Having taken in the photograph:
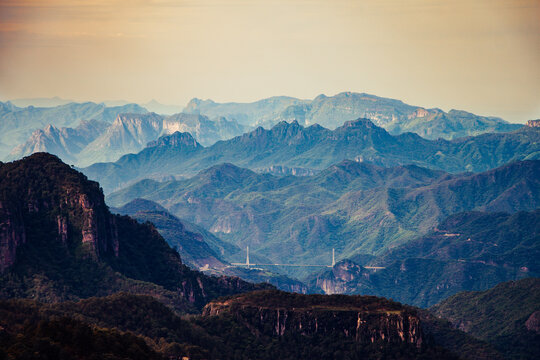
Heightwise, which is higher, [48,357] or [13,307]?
[13,307]

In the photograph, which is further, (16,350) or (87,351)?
(87,351)

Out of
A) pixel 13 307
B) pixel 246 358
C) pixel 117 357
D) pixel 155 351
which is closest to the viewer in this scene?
pixel 117 357

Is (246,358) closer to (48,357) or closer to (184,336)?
(184,336)

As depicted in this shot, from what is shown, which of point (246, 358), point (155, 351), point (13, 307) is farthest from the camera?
point (246, 358)

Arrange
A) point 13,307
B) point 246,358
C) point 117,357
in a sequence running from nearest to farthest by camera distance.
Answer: point 117,357 < point 13,307 < point 246,358

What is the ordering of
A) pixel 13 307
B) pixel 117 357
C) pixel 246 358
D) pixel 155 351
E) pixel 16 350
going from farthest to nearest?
pixel 246 358, pixel 13 307, pixel 155 351, pixel 117 357, pixel 16 350

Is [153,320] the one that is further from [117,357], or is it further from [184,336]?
[117,357]

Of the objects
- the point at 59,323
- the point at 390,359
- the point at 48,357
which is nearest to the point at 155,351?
the point at 59,323

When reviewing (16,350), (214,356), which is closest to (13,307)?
(214,356)

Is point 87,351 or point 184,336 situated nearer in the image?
point 87,351
